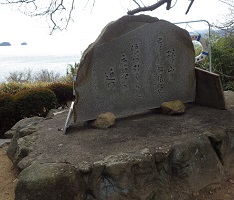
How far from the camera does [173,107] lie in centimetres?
416

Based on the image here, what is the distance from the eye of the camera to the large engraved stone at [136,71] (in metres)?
3.77

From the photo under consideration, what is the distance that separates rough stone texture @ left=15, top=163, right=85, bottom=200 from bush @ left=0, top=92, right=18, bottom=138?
3393 millimetres

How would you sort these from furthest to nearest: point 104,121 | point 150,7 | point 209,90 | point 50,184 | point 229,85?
point 229,85 < point 209,90 < point 150,7 < point 104,121 < point 50,184

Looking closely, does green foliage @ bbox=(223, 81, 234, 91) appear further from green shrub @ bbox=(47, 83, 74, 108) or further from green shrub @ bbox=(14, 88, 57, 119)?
green shrub @ bbox=(14, 88, 57, 119)

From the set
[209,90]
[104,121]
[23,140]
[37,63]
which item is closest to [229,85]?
[209,90]

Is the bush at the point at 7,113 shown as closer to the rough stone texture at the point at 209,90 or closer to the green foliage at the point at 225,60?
the rough stone texture at the point at 209,90

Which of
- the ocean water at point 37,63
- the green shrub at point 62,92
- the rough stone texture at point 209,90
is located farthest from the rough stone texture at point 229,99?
the ocean water at point 37,63

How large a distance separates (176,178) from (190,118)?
123cm

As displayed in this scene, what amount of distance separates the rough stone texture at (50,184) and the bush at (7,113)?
3.39 m

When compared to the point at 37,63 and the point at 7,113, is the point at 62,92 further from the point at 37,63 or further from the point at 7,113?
the point at 37,63

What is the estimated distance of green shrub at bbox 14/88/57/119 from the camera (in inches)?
222

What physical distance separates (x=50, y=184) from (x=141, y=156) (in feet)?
2.97

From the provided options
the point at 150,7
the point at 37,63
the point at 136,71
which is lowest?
the point at 37,63

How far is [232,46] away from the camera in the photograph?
8.30 metres
